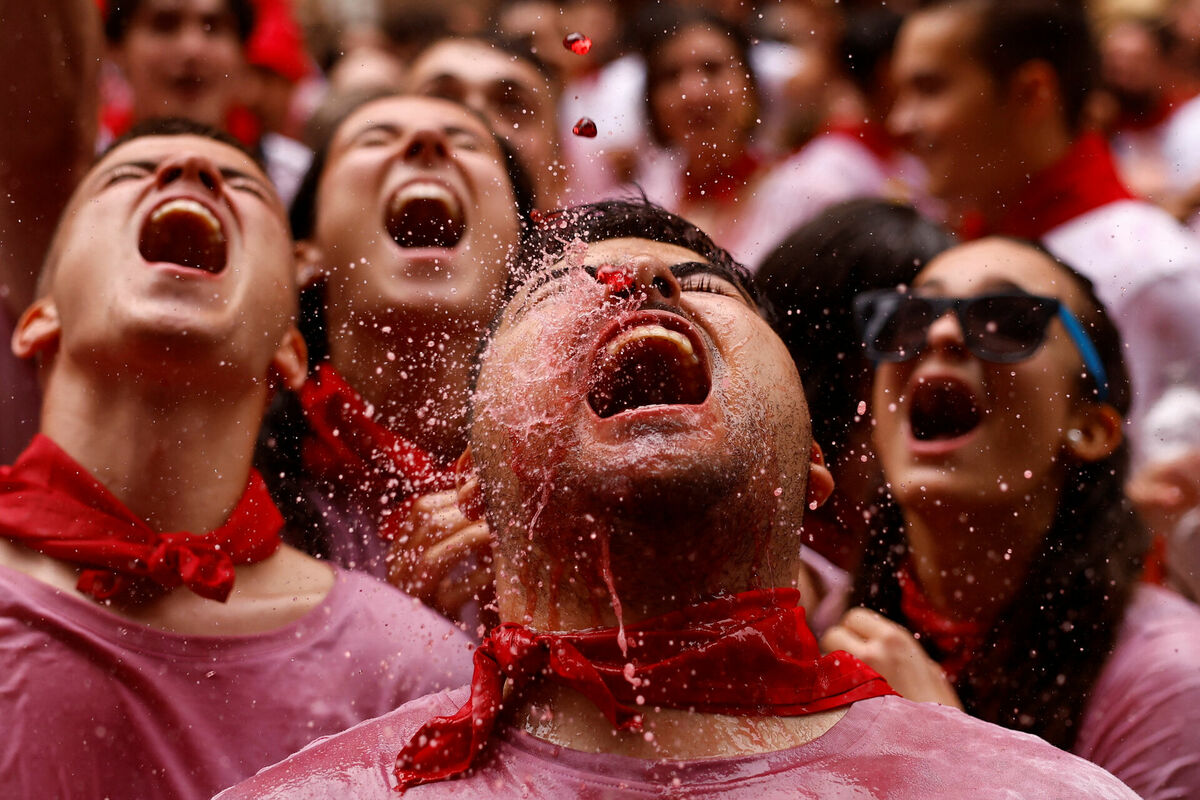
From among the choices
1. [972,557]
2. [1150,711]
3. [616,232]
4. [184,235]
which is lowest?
[1150,711]

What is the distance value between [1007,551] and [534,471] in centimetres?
76

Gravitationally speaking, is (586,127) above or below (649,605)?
above

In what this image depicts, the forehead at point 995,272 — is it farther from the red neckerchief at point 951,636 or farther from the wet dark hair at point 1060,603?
the red neckerchief at point 951,636

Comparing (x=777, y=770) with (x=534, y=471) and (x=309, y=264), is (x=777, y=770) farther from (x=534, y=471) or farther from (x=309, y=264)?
(x=309, y=264)

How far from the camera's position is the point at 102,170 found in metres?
1.58

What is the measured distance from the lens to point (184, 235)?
1521 millimetres

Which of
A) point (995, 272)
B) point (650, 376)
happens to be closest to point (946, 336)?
point (995, 272)

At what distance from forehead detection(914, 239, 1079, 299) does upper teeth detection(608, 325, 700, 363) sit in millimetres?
639

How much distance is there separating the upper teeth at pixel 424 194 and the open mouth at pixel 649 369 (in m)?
0.49

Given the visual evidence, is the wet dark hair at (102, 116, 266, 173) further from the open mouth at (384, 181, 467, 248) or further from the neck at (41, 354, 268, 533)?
the neck at (41, 354, 268, 533)

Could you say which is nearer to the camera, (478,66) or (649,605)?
(649,605)

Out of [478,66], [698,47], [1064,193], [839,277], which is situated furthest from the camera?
[1064,193]

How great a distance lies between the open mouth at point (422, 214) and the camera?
5.20 feet

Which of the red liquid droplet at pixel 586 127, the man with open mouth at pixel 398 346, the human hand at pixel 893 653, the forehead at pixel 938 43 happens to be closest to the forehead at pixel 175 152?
the man with open mouth at pixel 398 346
